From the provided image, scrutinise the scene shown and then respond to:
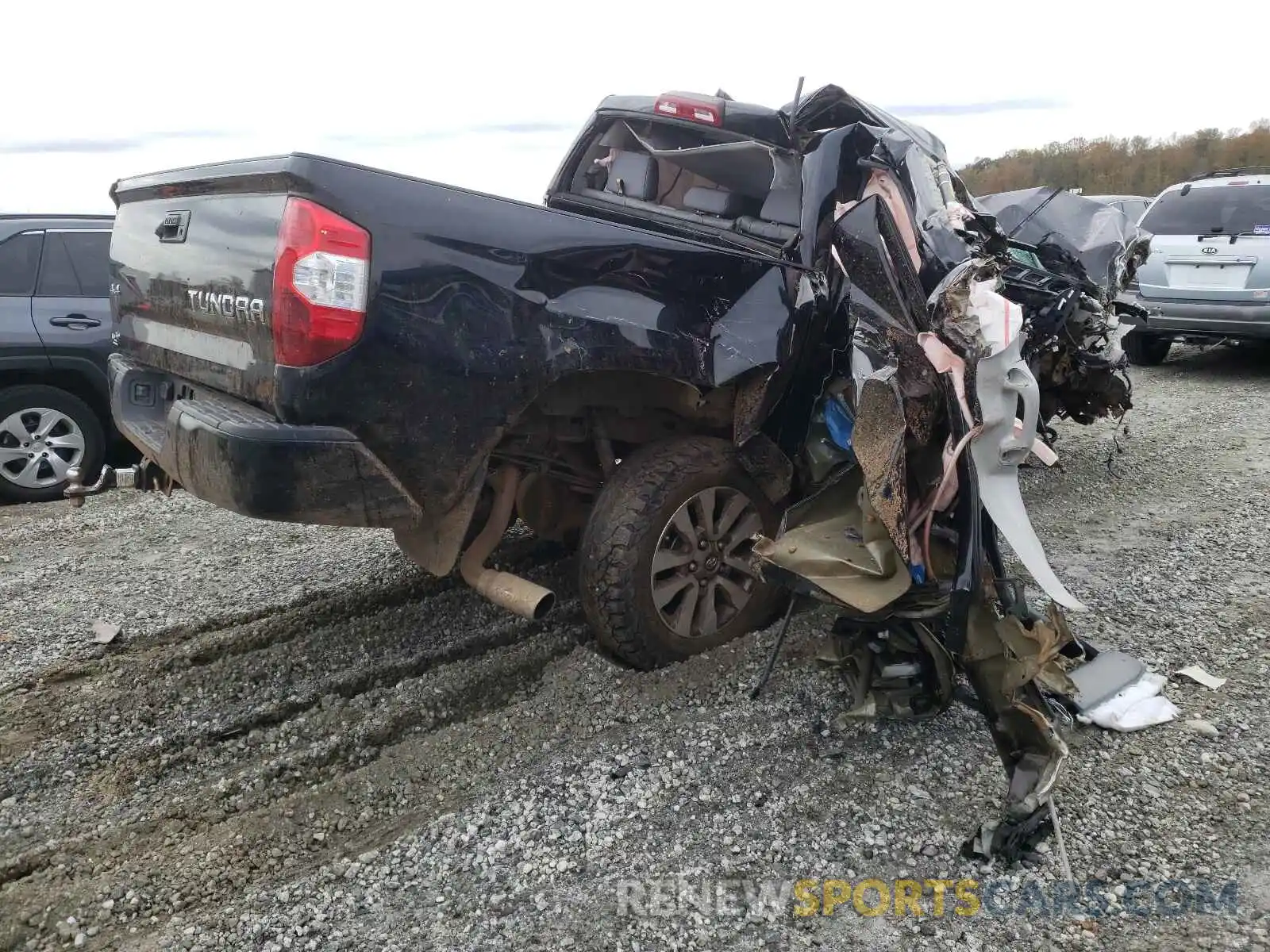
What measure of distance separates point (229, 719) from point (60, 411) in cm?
393

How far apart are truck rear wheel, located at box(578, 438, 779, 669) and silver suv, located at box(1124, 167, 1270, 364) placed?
6491 millimetres

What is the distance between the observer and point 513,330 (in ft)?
9.22

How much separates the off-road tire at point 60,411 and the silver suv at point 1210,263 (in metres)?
8.41

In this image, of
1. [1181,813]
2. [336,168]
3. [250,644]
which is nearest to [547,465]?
[336,168]

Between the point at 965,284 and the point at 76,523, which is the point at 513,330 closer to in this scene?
the point at 965,284

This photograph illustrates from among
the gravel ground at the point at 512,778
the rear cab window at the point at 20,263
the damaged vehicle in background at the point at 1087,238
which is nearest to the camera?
the gravel ground at the point at 512,778

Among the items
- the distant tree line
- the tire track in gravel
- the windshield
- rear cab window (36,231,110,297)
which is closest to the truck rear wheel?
the tire track in gravel

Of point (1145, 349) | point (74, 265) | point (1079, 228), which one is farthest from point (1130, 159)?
point (74, 265)

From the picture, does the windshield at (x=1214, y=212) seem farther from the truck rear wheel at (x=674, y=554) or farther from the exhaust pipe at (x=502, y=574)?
the exhaust pipe at (x=502, y=574)

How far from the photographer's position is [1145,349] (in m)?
9.80

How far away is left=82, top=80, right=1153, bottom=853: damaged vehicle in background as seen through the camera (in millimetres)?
2531

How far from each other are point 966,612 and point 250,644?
2.76 metres

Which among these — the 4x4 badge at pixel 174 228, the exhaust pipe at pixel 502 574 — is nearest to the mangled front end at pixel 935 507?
the exhaust pipe at pixel 502 574

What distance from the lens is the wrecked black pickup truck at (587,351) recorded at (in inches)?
102
